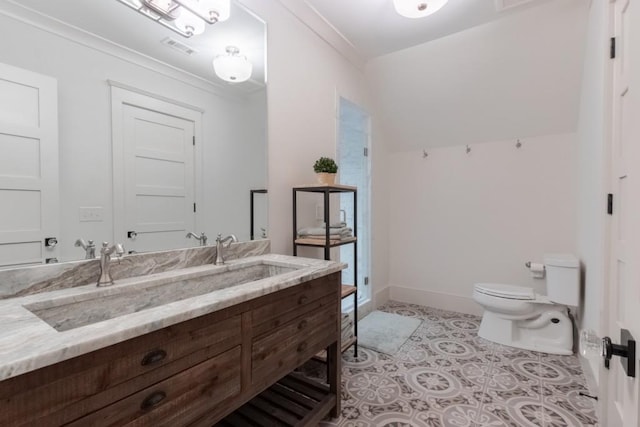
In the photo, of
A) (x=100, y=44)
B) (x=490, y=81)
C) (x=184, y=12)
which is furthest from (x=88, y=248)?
(x=490, y=81)

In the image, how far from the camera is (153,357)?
87 cm

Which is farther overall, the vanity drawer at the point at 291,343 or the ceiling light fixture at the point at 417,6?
the ceiling light fixture at the point at 417,6

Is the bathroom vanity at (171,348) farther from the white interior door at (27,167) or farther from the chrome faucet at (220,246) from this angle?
the white interior door at (27,167)

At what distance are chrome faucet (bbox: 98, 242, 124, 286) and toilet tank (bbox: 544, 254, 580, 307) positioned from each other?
2.86 metres

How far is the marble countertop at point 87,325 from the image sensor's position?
2.13 feet

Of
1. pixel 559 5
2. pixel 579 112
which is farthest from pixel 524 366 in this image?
pixel 559 5

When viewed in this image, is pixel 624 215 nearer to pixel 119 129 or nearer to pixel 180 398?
pixel 180 398

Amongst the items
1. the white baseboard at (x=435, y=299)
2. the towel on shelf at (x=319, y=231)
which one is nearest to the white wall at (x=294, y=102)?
the towel on shelf at (x=319, y=231)

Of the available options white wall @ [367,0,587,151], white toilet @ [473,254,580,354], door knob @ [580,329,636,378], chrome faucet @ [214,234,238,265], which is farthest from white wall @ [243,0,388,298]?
white toilet @ [473,254,580,354]

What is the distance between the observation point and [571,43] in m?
2.29

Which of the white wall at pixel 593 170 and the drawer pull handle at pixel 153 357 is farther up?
the white wall at pixel 593 170

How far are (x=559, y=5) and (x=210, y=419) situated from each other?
10.6 feet

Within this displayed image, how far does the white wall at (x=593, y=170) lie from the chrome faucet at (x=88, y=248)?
2.18 metres

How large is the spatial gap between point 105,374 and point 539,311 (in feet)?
9.56
